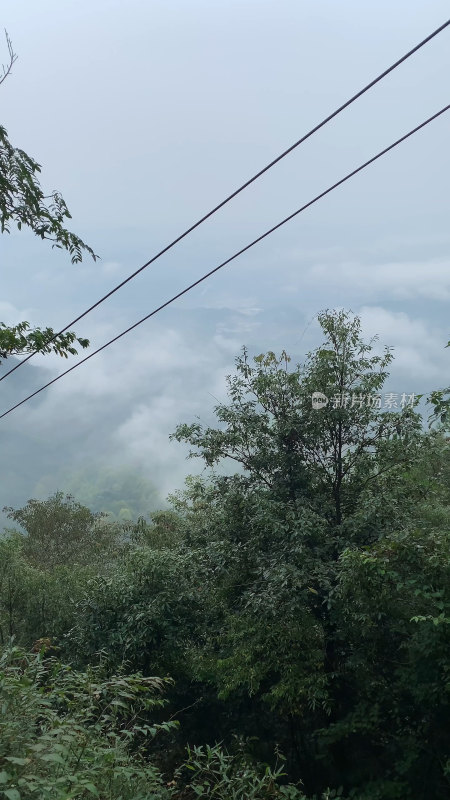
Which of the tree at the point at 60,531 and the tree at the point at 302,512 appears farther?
the tree at the point at 60,531

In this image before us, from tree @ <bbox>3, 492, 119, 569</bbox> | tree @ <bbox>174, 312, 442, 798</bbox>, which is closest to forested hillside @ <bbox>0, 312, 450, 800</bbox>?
tree @ <bbox>174, 312, 442, 798</bbox>

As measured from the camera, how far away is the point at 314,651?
10.2m

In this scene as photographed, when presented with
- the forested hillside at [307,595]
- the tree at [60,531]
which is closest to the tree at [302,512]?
the forested hillside at [307,595]

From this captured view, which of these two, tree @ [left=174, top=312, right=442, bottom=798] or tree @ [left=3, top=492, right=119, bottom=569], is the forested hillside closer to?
tree @ [left=174, top=312, right=442, bottom=798]

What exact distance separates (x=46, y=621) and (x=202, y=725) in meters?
6.10

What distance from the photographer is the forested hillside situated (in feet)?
27.8

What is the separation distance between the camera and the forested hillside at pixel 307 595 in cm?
848

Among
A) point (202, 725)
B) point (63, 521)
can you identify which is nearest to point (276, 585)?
point (202, 725)

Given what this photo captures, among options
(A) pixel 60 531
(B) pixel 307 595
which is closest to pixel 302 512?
(B) pixel 307 595

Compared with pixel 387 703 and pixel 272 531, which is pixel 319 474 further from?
pixel 387 703

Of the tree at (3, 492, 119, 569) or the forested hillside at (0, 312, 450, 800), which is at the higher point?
the tree at (3, 492, 119, 569)

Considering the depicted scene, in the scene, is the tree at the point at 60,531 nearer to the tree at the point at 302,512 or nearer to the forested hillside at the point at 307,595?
the forested hillside at the point at 307,595

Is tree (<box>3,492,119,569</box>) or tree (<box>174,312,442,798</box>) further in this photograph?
tree (<box>3,492,119,569</box>)

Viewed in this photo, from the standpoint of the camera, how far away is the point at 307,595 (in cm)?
975
